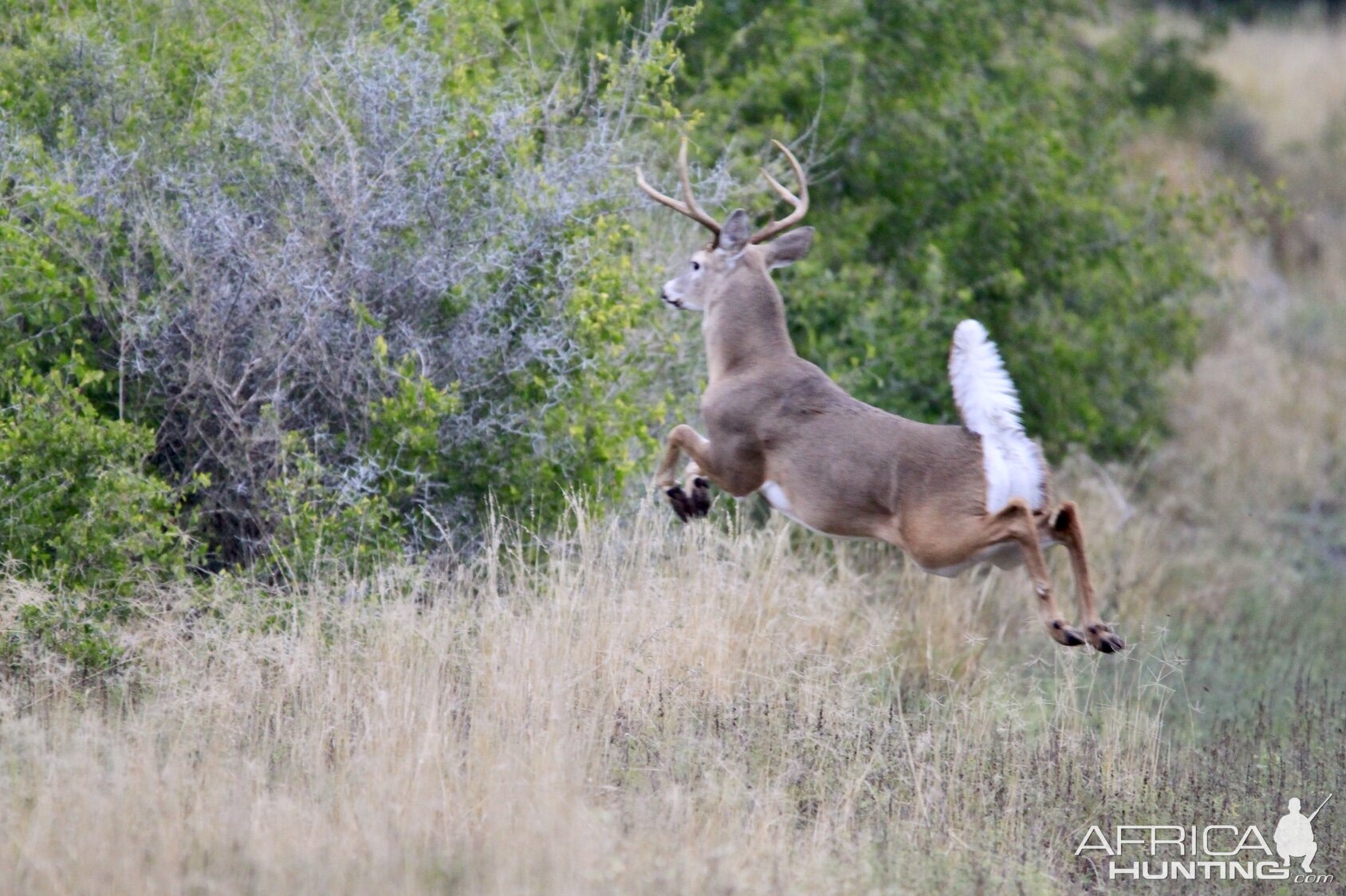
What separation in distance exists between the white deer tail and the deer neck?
1.44m

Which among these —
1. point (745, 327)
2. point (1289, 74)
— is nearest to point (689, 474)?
point (745, 327)

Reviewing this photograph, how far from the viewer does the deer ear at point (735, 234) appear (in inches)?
353

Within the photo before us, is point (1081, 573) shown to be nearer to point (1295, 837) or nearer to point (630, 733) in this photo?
point (1295, 837)

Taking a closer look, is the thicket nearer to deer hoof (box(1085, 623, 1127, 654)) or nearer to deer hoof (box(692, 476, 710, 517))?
deer hoof (box(692, 476, 710, 517))

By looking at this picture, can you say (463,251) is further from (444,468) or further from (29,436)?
(29,436)

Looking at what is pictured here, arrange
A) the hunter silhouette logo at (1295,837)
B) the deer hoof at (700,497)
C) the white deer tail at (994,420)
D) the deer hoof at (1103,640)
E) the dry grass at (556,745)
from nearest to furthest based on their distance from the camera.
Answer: the dry grass at (556,745)
the deer hoof at (1103,640)
the white deer tail at (994,420)
the hunter silhouette logo at (1295,837)
the deer hoof at (700,497)

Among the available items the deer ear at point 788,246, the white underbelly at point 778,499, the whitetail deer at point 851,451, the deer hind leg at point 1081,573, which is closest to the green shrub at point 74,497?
the whitetail deer at point 851,451

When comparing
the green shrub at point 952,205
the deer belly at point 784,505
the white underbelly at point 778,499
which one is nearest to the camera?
the deer belly at point 784,505

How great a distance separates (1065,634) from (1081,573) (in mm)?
330

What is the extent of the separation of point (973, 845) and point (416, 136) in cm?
512

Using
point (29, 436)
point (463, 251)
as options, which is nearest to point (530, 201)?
point (463, 251)

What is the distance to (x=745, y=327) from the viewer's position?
880 centimetres
